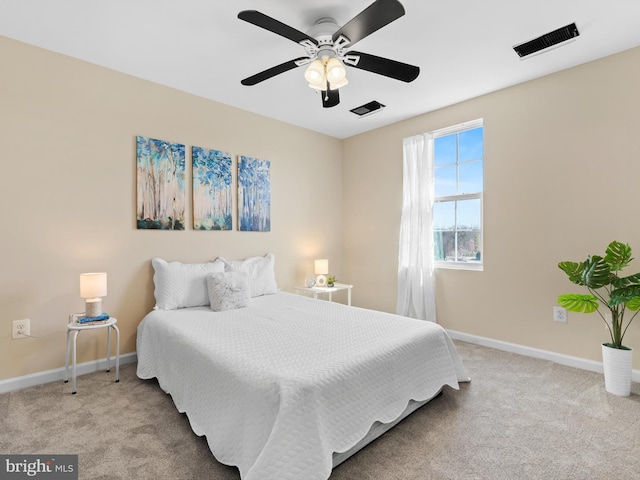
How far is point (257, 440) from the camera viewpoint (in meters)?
1.41

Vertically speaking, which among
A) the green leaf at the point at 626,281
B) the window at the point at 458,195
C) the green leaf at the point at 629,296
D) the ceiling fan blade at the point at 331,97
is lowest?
the green leaf at the point at 629,296

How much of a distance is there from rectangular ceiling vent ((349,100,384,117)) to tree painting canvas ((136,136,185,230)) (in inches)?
79.2

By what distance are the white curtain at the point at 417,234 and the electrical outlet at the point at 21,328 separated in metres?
3.62

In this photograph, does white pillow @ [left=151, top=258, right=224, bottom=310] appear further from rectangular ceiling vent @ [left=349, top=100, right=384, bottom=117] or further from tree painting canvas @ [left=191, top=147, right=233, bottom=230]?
rectangular ceiling vent @ [left=349, top=100, right=384, bottom=117]

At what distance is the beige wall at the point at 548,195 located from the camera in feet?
8.66

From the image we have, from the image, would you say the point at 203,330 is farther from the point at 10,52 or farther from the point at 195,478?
the point at 10,52

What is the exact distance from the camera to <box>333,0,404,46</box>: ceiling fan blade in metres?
1.58

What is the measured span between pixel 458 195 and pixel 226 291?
277 centimetres

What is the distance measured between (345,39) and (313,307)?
210 cm

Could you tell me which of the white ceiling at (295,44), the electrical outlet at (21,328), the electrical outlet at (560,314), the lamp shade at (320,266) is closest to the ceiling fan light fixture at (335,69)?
the white ceiling at (295,44)

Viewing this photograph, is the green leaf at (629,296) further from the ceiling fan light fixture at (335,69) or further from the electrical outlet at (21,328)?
the electrical outlet at (21,328)

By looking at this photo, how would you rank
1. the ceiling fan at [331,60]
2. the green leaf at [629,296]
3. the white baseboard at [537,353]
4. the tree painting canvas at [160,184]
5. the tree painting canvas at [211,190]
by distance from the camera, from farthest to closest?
the tree painting canvas at [211,190] → the tree painting canvas at [160,184] → the white baseboard at [537,353] → the green leaf at [629,296] → the ceiling fan at [331,60]

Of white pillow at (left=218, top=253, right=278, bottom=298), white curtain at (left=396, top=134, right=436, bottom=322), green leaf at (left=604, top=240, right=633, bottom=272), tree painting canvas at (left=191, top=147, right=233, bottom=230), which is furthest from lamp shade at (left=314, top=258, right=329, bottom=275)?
green leaf at (left=604, top=240, right=633, bottom=272)

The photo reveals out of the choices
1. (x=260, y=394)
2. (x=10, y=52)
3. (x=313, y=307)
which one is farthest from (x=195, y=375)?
(x=10, y=52)
